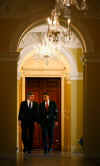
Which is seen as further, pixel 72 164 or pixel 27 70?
pixel 27 70

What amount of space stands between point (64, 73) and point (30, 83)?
58.8 inches

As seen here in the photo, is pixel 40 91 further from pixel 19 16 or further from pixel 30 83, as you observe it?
pixel 19 16

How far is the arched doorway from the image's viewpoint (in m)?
14.7

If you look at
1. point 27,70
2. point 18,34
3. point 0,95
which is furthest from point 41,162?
point 27,70

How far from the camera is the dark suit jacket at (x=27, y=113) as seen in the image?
36.1 feet

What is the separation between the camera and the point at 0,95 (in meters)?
10.7

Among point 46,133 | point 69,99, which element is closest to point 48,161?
point 46,133

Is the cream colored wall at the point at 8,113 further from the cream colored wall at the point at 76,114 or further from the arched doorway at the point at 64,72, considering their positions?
the cream colored wall at the point at 76,114

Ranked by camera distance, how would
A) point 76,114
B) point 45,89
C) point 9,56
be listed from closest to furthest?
point 9,56
point 76,114
point 45,89

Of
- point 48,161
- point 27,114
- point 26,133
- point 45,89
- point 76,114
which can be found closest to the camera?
point 48,161

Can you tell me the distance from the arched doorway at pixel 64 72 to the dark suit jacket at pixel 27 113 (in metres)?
2.65

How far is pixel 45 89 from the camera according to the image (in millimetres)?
17641

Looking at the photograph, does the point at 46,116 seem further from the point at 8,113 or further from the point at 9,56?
the point at 9,56

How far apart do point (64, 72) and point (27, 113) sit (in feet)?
19.6
